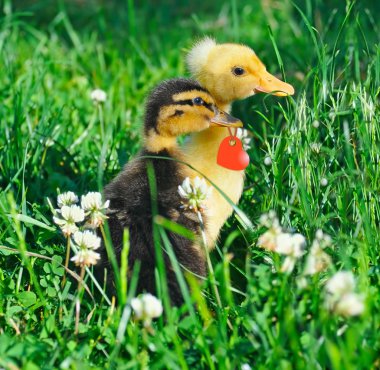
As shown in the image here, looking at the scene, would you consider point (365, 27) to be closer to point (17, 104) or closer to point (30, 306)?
point (17, 104)

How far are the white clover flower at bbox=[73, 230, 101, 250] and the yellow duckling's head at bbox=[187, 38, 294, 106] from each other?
1.03 metres

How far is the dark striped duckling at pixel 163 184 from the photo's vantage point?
101 inches

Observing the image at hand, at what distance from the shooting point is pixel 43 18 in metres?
6.29

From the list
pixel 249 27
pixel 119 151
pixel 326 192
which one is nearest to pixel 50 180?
pixel 119 151

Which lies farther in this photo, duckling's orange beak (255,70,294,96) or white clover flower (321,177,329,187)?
duckling's orange beak (255,70,294,96)

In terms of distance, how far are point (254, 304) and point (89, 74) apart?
2874mm

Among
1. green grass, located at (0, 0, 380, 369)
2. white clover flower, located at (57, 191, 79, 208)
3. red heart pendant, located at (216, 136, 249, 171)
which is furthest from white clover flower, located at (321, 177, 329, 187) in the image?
white clover flower, located at (57, 191, 79, 208)

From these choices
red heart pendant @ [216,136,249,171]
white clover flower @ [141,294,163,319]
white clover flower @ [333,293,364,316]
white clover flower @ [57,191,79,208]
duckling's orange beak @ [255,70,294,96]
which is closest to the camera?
white clover flower @ [333,293,364,316]

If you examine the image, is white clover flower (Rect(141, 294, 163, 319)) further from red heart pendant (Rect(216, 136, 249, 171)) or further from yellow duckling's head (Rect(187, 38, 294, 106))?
yellow duckling's head (Rect(187, 38, 294, 106))

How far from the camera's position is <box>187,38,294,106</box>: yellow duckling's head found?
3232mm

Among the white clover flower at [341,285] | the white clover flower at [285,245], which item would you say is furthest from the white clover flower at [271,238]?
the white clover flower at [341,285]

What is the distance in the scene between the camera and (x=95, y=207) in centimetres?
259

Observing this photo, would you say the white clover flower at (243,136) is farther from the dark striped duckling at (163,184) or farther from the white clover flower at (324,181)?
the white clover flower at (324,181)

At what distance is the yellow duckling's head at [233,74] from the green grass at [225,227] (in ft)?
0.31
